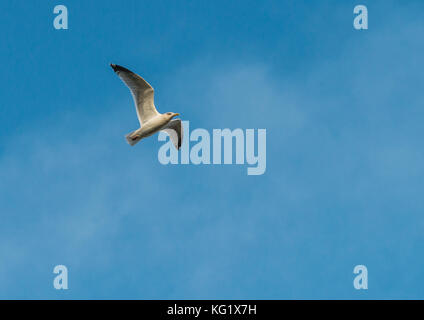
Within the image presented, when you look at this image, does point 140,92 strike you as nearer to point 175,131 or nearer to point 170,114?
point 170,114

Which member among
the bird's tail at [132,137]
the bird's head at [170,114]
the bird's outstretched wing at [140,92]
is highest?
the bird's outstretched wing at [140,92]

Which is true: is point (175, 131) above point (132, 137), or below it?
above

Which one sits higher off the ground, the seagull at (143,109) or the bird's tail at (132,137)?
the seagull at (143,109)

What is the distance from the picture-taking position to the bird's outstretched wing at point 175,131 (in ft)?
83.4

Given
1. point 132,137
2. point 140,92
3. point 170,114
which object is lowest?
point 132,137

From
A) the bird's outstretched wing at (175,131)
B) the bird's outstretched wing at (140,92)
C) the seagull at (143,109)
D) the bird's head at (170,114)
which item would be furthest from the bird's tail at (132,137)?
the bird's outstretched wing at (175,131)

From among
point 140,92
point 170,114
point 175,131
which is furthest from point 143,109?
point 175,131

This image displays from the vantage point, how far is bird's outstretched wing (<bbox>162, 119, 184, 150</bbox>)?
25406mm

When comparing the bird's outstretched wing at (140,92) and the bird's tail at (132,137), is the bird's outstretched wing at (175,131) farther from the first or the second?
the bird's tail at (132,137)

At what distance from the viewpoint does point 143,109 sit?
2341cm

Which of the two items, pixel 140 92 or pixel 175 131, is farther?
pixel 175 131

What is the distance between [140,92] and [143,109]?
2.32 feet
